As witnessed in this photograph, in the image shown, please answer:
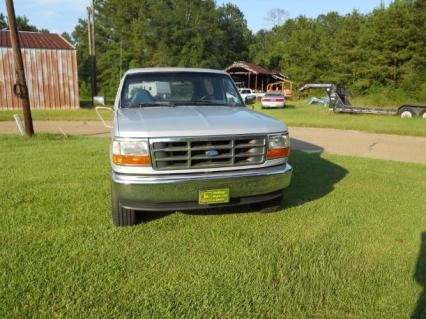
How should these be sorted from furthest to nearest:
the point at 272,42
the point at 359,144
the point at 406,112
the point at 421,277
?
the point at 272,42 < the point at 406,112 < the point at 359,144 < the point at 421,277

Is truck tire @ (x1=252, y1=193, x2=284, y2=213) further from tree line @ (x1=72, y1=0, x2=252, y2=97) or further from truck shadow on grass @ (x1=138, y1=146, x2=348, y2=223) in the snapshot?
tree line @ (x1=72, y1=0, x2=252, y2=97)

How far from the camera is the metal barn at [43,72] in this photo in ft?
74.3

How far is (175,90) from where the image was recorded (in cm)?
516

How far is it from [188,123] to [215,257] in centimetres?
134

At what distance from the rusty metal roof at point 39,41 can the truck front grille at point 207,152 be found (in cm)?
2279

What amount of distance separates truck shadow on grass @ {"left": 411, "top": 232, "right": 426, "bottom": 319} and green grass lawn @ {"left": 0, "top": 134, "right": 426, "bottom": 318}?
2 cm

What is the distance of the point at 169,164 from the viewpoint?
3748 mm

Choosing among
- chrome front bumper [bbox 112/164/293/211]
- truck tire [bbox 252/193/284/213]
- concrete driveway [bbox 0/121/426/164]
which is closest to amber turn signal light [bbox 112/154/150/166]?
chrome front bumper [bbox 112/164/293/211]

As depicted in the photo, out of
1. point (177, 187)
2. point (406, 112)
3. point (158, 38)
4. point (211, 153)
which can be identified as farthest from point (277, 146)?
point (158, 38)

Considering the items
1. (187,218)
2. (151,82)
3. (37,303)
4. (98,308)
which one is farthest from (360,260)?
(151,82)

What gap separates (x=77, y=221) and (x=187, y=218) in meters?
1.25

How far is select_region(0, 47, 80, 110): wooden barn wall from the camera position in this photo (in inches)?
891

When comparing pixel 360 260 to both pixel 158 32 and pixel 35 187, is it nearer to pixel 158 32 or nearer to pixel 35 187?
pixel 35 187

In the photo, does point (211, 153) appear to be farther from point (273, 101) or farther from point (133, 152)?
point (273, 101)
